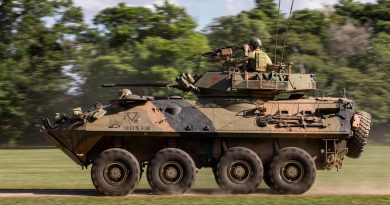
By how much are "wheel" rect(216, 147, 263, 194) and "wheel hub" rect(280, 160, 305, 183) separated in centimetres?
63

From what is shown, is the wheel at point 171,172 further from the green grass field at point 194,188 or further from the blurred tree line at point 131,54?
the blurred tree line at point 131,54

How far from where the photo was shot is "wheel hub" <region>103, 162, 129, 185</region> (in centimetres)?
2120

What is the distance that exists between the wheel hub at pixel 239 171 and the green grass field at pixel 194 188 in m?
0.52

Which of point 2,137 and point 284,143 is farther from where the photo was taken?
point 2,137

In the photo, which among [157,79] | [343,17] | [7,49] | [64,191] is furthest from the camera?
[343,17]

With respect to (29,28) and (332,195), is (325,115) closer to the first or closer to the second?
(332,195)

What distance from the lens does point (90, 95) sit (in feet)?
183

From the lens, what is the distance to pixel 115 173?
21.2 meters

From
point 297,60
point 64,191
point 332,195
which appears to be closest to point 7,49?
point 297,60

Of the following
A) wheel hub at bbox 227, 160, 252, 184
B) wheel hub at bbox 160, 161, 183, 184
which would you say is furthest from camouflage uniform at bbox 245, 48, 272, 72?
wheel hub at bbox 160, 161, 183, 184

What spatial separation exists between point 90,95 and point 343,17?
2089 cm

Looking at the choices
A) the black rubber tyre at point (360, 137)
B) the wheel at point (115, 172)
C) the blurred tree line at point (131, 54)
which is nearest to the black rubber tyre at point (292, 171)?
the black rubber tyre at point (360, 137)

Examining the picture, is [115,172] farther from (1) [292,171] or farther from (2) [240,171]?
(1) [292,171]

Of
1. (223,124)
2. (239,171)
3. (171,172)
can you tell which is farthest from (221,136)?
(171,172)
